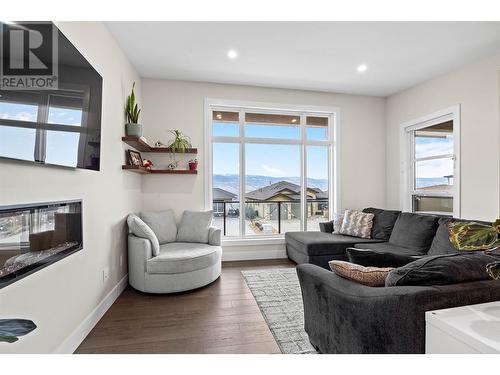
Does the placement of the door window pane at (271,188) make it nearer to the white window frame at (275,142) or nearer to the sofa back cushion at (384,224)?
the white window frame at (275,142)

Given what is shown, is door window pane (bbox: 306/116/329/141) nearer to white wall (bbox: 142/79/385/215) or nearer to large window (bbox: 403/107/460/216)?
white wall (bbox: 142/79/385/215)

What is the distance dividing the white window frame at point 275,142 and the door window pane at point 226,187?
82mm

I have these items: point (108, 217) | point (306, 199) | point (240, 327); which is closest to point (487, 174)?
point (306, 199)

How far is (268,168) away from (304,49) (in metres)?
1.98

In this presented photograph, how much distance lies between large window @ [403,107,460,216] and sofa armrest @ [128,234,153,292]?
402 centimetres

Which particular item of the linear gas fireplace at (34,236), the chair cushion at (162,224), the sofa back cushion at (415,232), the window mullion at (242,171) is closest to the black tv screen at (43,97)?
the linear gas fireplace at (34,236)

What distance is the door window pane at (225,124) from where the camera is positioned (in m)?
4.33

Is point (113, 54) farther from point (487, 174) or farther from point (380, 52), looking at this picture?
point (487, 174)

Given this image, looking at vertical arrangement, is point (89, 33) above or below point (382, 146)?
above

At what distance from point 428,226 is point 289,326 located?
2.21 metres

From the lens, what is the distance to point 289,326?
220 cm

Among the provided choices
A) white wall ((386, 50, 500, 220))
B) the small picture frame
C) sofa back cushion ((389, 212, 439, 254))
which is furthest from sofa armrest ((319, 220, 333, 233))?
the small picture frame

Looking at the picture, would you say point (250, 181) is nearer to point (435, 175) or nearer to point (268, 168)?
point (268, 168)

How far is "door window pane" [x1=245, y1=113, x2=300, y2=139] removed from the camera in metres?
4.45
